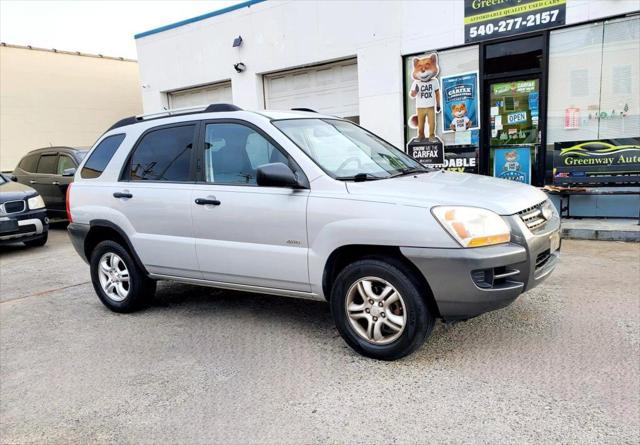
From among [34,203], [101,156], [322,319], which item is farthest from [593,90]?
[34,203]

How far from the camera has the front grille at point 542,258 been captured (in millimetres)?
3670

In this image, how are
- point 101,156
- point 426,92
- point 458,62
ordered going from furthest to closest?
point 426,92 → point 458,62 → point 101,156

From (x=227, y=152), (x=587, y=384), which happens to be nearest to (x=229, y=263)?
(x=227, y=152)

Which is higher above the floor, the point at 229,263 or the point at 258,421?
the point at 229,263

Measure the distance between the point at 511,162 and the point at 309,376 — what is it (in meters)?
7.02

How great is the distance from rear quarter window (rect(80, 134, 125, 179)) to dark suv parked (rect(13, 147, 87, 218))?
598 cm

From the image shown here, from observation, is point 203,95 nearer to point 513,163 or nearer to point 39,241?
point 39,241

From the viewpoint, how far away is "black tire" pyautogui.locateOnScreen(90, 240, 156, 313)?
16.9ft

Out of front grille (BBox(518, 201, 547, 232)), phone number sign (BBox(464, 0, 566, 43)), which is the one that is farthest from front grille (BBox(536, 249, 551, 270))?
phone number sign (BBox(464, 0, 566, 43))

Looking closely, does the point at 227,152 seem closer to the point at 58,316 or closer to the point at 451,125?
the point at 58,316

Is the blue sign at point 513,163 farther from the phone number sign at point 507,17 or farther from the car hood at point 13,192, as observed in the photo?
the car hood at point 13,192

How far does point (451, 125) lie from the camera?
32.3 feet

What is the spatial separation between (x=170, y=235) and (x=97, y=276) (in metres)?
1.30

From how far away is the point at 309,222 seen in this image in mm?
3881
